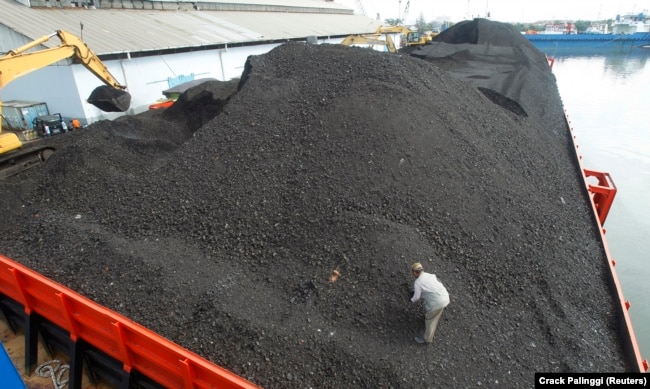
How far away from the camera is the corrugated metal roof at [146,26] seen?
1308 centimetres

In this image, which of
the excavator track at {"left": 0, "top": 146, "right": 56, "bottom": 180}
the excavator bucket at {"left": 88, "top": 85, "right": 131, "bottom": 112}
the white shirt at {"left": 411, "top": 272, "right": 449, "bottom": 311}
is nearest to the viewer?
the white shirt at {"left": 411, "top": 272, "right": 449, "bottom": 311}

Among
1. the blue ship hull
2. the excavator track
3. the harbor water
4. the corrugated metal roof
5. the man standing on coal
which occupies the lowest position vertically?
the harbor water

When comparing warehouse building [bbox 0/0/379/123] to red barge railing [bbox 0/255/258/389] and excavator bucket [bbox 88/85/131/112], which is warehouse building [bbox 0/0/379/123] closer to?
excavator bucket [bbox 88/85/131/112]

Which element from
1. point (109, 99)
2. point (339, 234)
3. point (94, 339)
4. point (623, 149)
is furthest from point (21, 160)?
point (623, 149)

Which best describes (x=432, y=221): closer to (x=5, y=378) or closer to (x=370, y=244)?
(x=370, y=244)

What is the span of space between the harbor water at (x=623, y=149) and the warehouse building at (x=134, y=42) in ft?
50.5

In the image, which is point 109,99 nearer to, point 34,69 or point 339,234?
point 34,69

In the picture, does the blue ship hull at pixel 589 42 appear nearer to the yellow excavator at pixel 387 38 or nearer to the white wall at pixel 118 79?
the yellow excavator at pixel 387 38

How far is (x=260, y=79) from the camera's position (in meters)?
7.43

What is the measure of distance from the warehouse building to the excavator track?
4.62 m

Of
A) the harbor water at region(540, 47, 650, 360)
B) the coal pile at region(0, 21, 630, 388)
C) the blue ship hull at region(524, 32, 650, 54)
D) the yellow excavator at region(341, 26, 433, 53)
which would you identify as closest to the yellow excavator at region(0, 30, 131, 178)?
the coal pile at region(0, 21, 630, 388)

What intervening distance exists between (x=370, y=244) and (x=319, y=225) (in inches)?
29.5

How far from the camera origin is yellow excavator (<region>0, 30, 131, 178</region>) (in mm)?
7129

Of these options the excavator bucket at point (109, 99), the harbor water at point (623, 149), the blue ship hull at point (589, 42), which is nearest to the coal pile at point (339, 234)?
the harbor water at point (623, 149)
